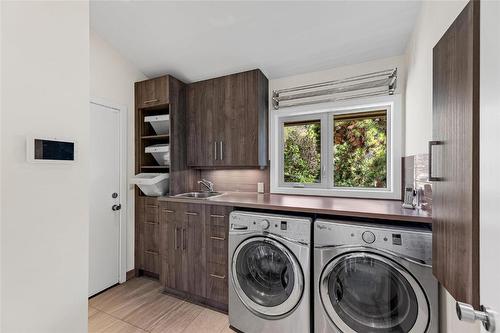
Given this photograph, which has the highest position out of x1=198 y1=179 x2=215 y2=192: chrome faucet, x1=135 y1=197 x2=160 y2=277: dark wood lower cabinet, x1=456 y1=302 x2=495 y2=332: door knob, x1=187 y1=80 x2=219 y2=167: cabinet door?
x1=187 y1=80 x2=219 y2=167: cabinet door

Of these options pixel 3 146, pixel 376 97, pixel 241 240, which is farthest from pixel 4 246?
Answer: pixel 376 97

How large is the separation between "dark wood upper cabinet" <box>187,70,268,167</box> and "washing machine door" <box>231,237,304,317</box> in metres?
0.97

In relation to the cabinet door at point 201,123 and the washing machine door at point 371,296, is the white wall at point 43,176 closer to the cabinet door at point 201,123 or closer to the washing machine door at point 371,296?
the washing machine door at point 371,296

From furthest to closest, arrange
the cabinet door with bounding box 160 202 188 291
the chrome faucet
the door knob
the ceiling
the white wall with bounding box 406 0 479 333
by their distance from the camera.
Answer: the chrome faucet, the cabinet door with bounding box 160 202 188 291, the ceiling, the white wall with bounding box 406 0 479 333, the door knob

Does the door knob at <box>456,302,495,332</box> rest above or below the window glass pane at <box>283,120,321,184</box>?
below

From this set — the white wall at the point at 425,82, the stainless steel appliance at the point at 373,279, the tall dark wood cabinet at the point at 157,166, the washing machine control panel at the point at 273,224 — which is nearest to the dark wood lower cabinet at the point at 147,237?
the tall dark wood cabinet at the point at 157,166

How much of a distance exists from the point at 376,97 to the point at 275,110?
1.03 m

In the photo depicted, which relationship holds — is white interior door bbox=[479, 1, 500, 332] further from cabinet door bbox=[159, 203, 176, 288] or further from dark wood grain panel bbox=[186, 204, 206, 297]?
cabinet door bbox=[159, 203, 176, 288]

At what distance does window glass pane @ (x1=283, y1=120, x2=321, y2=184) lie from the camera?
8.30 ft

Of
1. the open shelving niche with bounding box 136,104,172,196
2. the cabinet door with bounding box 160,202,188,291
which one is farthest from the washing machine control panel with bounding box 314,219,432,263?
the open shelving niche with bounding box 136,104,172,196

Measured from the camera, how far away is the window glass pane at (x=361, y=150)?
223 cm

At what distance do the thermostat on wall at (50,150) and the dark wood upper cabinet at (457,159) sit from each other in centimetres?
156

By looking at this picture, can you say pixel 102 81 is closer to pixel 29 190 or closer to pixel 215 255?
pixel 29 190

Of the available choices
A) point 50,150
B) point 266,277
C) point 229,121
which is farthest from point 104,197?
point 266,277
